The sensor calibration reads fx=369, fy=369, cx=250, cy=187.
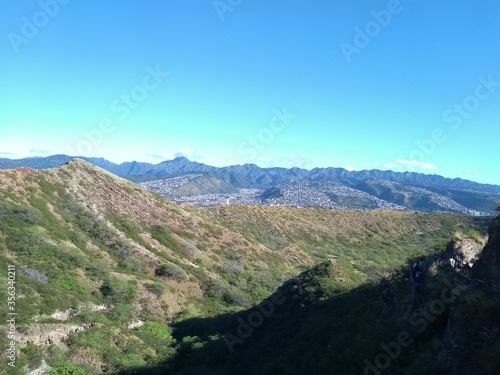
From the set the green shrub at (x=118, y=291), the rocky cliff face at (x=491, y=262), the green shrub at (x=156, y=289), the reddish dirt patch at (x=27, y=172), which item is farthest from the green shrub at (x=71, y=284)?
the rocky cliff face at (x=491, y=262)

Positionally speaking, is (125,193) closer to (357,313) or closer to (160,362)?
(160,362)

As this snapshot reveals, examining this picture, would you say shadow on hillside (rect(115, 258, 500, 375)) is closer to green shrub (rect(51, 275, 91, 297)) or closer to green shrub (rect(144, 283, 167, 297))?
green shrub (rect(144, 283, 167, 297))

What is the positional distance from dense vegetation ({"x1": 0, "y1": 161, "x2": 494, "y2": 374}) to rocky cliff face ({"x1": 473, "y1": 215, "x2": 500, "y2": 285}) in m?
4.85

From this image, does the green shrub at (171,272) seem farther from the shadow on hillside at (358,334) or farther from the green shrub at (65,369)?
the green shrub at (65,369)

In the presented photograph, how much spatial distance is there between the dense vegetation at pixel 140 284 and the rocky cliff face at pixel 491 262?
15.9 ft

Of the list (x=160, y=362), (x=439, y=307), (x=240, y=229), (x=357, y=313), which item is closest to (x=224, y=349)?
(x=160, y=362)

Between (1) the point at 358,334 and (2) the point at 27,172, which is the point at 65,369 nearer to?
(1) the point at 358,334

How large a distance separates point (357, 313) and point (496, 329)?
323 inches

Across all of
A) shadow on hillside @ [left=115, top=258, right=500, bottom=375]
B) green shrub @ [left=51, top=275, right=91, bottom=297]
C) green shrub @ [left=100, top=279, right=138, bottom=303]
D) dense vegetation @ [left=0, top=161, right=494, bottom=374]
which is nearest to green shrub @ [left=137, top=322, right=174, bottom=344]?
dense vegetation @ [left=0, top=161, right=494, bottom=374]

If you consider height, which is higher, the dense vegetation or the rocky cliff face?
the rocky cliff face

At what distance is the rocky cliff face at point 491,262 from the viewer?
34.5 feet

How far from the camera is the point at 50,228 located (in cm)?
3319

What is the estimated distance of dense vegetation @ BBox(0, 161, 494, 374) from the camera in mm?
18625

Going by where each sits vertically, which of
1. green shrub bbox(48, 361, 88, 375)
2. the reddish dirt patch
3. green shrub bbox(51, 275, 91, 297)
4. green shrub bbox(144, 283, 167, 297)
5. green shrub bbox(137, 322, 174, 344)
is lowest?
green shrub bbox(137, 322, 174, 344)
